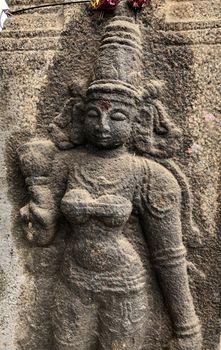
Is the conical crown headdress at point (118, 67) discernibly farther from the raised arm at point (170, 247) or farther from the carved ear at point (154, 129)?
the raised arm at point (170, 247)

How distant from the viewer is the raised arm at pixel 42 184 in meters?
1.66

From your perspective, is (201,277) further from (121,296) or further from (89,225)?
(89,225)

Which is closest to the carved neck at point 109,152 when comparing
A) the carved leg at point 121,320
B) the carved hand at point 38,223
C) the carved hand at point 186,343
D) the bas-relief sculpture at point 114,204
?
the bas-relief sculpture at point 114,204

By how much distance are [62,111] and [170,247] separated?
2.15 feet

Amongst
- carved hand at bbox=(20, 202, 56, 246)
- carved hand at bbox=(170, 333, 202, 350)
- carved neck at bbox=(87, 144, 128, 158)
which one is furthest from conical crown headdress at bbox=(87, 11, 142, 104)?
carved hand at bbox=(170, 333, 202, 350)

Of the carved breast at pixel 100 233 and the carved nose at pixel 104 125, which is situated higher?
the carved nose at pixel 104 125

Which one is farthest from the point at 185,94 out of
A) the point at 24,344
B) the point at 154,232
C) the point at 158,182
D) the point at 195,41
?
the point at 24,344

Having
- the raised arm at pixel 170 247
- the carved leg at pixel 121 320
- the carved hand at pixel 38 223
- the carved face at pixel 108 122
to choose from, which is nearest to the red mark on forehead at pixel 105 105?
the carved face at pixel 108 122

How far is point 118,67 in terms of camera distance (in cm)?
151

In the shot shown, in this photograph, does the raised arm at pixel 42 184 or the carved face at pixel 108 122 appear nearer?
the carved face at pixel 108 122

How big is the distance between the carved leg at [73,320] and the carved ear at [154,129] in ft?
2.00

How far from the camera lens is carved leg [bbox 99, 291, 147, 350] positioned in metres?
1.61

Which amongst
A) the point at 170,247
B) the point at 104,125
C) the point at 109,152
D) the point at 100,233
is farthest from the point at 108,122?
the point at 170,247

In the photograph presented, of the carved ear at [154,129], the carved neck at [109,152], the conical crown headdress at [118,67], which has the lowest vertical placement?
the carved neck at [109,152]
